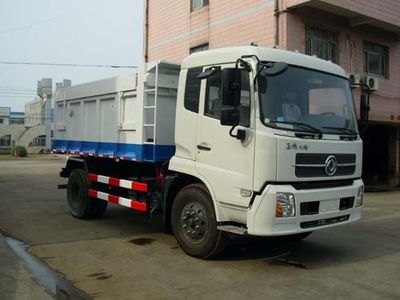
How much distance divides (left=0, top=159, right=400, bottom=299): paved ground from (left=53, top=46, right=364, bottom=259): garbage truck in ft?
1.72

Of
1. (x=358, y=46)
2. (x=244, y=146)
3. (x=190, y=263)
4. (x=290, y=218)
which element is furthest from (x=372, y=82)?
(x=190, y=263)

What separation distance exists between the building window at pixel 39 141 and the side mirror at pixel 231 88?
73596mm

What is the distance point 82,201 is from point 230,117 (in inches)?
201

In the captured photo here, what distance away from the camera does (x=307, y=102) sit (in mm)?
6754

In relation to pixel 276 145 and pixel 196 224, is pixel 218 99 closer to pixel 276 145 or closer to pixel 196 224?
pixel 276 145

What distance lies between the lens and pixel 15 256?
23.9 feet

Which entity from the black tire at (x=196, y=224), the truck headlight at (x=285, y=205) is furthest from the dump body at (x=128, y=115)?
the truck headlight at (x=285, y=205)

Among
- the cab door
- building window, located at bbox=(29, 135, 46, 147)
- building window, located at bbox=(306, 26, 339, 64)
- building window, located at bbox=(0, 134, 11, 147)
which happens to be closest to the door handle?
the cab door

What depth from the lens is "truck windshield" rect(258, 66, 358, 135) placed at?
6.35 metres

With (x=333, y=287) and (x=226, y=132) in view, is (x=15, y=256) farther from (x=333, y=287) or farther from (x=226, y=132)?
(x=333, y=287)

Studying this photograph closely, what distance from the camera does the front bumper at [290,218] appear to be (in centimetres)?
612

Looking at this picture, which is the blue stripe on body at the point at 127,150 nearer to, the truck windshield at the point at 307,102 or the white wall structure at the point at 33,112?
the truck windshield at the point at 307,102

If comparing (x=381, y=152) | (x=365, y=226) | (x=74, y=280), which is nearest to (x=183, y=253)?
(x=74, y=280)

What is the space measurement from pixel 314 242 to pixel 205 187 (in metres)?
2.60
